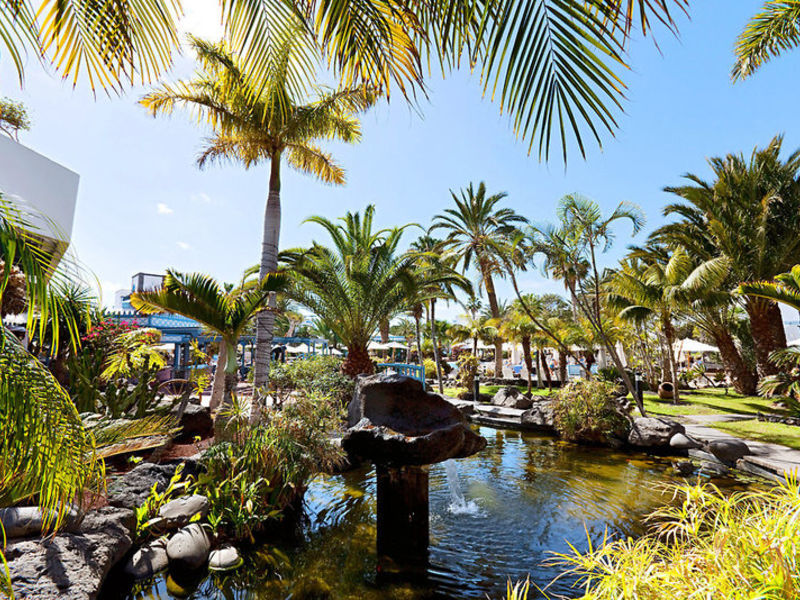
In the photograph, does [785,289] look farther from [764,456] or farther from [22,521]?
[22,521]

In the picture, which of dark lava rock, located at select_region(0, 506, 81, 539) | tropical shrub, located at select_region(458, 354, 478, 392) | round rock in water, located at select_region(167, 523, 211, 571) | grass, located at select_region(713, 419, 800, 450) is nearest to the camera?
dark lava rock, located at select_region(0, 506, 81, 539)

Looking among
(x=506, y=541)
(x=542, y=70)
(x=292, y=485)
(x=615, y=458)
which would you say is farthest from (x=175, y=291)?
(x=615, y=458)

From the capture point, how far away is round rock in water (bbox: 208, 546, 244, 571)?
4195mm

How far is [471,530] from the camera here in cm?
530

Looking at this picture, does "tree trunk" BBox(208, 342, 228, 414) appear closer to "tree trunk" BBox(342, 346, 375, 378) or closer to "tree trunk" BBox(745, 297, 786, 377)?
"tree trunk" BBox(342, 346, 375, 378)

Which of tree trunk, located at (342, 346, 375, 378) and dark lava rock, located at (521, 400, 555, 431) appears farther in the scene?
tree trunk, located at (342, 346, 375, 378)

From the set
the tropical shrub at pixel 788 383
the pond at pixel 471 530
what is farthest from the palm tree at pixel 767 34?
the pond at pixel 471 530

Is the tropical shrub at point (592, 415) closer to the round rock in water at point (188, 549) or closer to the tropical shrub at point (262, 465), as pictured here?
the tropical shrub at point (262, 465)

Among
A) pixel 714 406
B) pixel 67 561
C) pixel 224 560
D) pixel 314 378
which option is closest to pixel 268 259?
pixel 314 378

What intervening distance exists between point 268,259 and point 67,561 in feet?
22.7

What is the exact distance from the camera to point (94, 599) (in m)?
3.13

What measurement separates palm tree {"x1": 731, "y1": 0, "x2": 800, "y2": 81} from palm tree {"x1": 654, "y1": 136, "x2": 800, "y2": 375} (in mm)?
6946

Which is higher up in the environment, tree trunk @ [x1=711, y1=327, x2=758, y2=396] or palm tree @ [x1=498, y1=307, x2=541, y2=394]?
palm tree @ [x1=498, y1=307, x2=541, y2=394]

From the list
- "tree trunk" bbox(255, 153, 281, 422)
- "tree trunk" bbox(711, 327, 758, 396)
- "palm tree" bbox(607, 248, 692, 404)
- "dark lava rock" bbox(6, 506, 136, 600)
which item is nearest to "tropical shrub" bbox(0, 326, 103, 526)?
"dark lava rock" bbox(6, 506, 136, 600)
